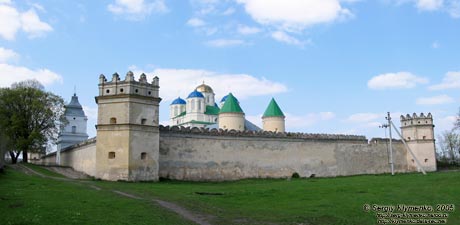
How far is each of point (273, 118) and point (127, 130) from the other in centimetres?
2618

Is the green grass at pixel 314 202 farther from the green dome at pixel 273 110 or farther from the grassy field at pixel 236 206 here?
the green dome at pixel 273 110

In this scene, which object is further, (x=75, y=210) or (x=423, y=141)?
(x=423, y=141)

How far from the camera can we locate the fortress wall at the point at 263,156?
3094cm

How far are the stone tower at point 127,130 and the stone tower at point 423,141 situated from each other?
93.4 ft

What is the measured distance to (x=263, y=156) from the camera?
116ft

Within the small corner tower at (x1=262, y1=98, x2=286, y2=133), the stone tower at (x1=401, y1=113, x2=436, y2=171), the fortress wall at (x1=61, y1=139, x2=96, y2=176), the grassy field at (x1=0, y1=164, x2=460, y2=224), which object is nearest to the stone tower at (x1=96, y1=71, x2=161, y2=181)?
the fortress wall at (x1=61, y1=139, x2=96, y2=176)

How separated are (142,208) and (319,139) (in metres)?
27.4

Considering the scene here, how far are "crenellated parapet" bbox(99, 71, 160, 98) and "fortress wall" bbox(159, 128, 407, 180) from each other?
10.2ft

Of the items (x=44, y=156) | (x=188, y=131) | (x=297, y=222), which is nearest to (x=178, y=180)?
(x=188, y=131)

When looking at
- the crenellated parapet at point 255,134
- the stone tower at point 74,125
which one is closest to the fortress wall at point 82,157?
the crenellated parapet at point 255,134

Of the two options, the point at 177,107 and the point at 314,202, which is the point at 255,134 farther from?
the point at 177,107

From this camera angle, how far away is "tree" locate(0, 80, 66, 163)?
4078 cm

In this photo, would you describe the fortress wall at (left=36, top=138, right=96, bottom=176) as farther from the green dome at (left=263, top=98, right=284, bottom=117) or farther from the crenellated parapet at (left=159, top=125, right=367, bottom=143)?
the green dome at (left=263, top=98, right=284, bottom=117)

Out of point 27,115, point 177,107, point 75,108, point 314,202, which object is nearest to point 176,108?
point 177,107
